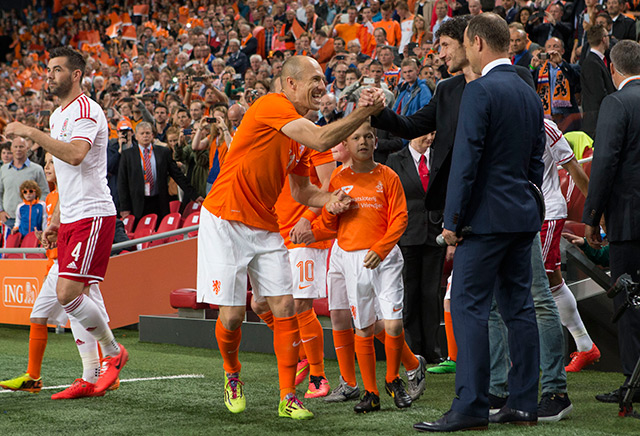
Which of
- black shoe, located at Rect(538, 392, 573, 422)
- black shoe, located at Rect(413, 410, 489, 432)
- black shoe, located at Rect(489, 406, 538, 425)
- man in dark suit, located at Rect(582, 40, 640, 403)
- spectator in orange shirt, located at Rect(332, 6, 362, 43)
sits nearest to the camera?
black shoe, located at Rect(413, 410, 489, 432)

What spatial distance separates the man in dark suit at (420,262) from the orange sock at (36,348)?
3026 mm

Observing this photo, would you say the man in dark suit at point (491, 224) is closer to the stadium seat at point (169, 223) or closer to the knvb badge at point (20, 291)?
the stadium seat at point (169, 223)

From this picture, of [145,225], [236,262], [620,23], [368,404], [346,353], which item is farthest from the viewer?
[145,225]

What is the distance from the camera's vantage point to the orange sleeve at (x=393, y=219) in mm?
4898

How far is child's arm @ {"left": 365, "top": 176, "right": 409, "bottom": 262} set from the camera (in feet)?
16.1

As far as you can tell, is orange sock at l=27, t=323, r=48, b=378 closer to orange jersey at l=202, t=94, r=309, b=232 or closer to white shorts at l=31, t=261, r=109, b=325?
white shorts at l=31, t=261, r=109, b=325

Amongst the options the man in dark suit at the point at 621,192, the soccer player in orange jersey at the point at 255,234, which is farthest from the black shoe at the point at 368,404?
the man in dark suit at the point at 621,192

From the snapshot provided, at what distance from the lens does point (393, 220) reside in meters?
5.02

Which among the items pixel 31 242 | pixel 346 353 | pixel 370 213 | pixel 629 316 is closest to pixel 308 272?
pixel 346 353

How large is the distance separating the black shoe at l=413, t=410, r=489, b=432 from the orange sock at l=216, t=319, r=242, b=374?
4.37 feet

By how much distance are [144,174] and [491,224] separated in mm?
7990

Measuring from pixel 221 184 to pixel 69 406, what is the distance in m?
1.77

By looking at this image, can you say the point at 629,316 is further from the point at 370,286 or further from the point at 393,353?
the point at 370,286

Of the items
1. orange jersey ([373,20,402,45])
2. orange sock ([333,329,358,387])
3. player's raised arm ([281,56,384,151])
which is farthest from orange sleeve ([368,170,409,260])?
orange jersey ([373,20,402,45])
